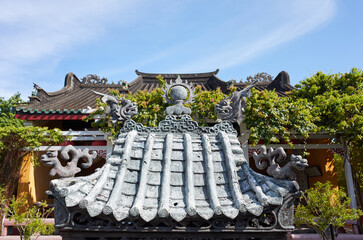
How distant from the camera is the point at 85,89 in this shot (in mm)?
15062

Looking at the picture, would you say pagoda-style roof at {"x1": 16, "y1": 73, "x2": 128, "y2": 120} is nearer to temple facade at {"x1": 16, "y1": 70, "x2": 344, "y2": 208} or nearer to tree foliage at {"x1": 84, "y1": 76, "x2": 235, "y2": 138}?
temple facade at {"x1": 16, "y1": 70, "x2": 344, "y2": 208}

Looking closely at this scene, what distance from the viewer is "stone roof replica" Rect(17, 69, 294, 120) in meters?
10.4

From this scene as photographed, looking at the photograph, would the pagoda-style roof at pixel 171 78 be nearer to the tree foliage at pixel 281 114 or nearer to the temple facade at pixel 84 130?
the temple facade at pixel 84 130

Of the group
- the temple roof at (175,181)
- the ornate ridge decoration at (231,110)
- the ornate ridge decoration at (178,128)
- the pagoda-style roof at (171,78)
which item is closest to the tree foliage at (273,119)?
the ornate ridge decoration at (231,110)

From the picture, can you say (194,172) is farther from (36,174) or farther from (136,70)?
(136,70)

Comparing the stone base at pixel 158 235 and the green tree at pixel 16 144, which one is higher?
the green tree at pixel 16 144

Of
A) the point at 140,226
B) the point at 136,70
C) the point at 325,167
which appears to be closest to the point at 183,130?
the point at 140,226

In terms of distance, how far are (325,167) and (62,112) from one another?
1059cm

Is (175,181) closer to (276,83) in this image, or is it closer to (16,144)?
(16,144)

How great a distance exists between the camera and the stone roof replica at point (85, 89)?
34.0 feet

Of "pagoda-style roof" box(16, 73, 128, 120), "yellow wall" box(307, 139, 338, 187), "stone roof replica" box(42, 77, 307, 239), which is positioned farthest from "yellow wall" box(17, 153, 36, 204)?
"yellow wall" box(307, 139, 338, 187)

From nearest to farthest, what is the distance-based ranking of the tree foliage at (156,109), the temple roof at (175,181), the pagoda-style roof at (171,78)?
1. the temple roof at (175,181)
2. the tree foliage at (156,109)
3. the pagoda-style roof at (171,78)

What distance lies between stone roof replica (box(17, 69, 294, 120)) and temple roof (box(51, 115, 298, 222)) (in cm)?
779

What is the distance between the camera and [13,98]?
18828 mm
